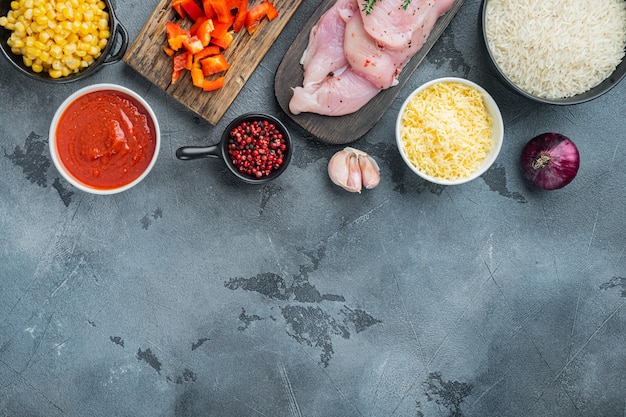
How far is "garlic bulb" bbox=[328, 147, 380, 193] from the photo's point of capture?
99.4 inches

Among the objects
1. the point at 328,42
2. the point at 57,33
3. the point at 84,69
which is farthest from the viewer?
the point at 328,42

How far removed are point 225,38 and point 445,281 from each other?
158 centimetres

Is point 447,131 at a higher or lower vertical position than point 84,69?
higher

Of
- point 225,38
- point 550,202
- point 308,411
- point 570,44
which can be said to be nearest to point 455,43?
point 570,44

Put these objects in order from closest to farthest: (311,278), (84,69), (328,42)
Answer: (84,69), (328,42), (311,278)

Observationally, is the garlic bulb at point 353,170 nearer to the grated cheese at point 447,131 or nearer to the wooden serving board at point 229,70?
the grated cheese at point 447,131

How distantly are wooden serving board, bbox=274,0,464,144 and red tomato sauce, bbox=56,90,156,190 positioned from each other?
0.65 meters

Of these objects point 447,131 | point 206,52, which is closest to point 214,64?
point 206,52

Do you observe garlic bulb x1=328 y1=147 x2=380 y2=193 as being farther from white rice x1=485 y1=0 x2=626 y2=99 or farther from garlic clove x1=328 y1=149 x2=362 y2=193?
white rice x1=485 y1=0 x2=626 y2=99

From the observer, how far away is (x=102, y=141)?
2359 mm

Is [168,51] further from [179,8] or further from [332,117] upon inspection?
[332,117]

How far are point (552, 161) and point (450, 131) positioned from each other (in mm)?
530

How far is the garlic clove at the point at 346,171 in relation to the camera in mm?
2523

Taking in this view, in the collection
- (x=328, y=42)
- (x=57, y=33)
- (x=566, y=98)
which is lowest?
(x=57, y=33)
